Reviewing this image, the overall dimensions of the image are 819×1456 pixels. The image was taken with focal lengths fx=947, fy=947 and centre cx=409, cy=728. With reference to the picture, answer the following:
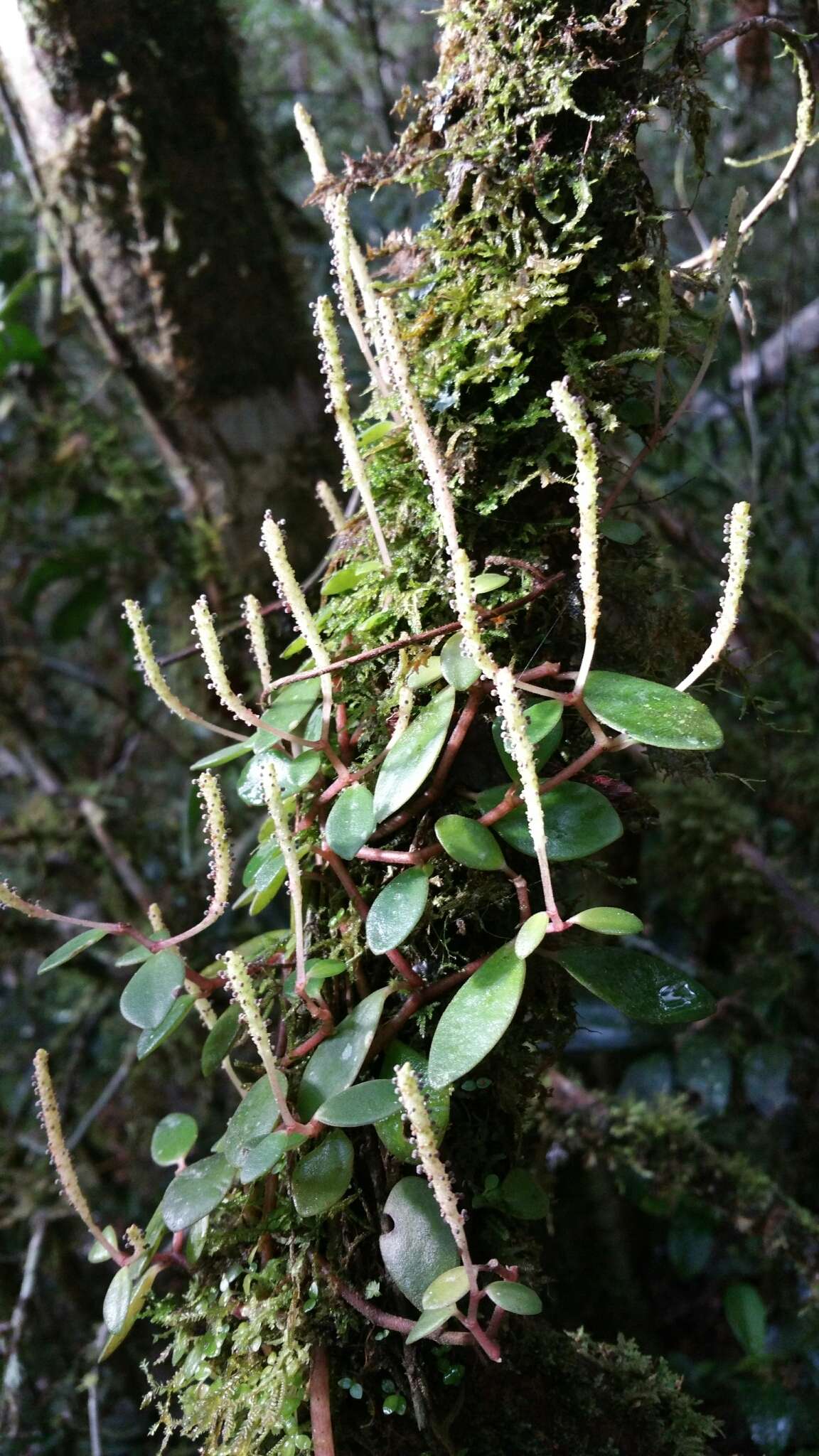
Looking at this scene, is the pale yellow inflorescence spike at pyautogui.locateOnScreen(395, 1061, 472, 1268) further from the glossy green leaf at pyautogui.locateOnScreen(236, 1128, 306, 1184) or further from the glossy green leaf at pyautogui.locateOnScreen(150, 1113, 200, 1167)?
the glossy green leaf at pyautogui.locateOnScreen(150, 1113, 200, 1167)

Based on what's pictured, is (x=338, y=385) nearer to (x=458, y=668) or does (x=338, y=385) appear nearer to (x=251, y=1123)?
(x=458, y=668)

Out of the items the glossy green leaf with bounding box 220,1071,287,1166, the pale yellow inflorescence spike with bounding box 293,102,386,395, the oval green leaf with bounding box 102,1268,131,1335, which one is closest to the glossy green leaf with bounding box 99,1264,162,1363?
the oval green leaf with bounding box 102,1268,131,1335

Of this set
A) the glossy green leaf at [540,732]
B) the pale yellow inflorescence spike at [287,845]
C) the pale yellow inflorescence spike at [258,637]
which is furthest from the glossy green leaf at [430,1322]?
the pale yellow inflorescence spike at [258,637]

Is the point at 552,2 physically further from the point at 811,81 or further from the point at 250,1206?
the point at 250,1206

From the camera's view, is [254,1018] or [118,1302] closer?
[254,1018]

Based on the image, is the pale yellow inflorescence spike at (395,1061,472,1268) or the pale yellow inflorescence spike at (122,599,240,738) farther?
the pale yellow inflorescence spike at (122,599,240,738)

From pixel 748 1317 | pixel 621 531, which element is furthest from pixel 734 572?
pixel 748 1317

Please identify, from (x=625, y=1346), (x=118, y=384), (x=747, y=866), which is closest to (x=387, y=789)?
(x=625, y=1346)
